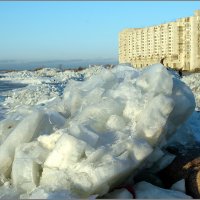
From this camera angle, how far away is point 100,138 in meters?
4.74

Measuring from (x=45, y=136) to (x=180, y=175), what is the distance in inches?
62.7

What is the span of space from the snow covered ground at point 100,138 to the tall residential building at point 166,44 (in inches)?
1853

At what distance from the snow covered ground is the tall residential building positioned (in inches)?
1853

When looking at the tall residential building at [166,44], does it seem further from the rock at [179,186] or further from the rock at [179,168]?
the rock at [179,186]

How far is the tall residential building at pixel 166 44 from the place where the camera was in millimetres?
60969

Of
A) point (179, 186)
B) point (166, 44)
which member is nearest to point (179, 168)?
point (179, 186)

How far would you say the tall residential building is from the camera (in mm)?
60969

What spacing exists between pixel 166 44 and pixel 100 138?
2680 inches

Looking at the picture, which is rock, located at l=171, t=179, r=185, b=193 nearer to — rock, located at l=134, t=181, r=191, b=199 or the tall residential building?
rock, located at l=134, t=181, r=191, b=199

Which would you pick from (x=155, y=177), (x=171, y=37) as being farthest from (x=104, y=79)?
(x=171, y=37)

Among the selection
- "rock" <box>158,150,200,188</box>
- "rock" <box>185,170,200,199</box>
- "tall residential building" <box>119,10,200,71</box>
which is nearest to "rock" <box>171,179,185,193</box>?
"rock" <box>185,170,200,199</box>

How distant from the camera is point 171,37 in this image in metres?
69.9

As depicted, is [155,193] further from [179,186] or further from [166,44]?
[166,44]

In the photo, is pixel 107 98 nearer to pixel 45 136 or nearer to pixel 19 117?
pixel 45 136
